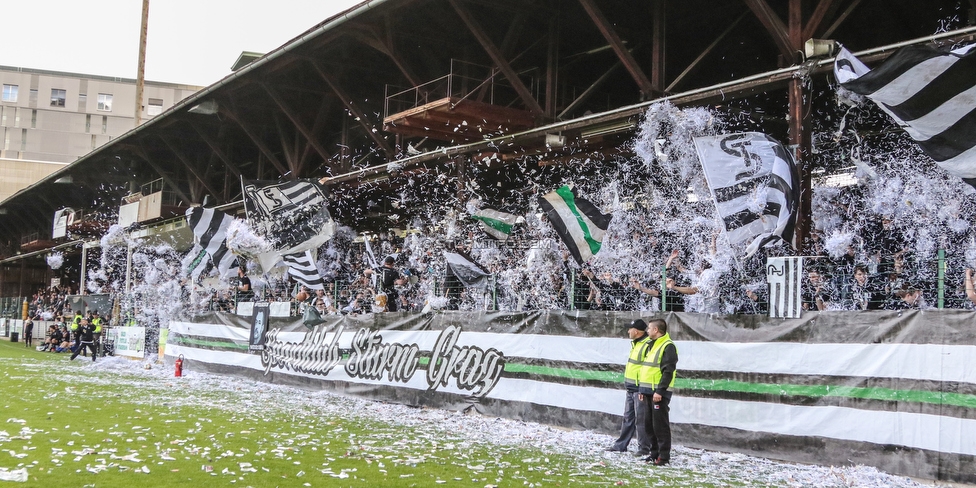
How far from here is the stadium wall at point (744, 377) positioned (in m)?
8.85

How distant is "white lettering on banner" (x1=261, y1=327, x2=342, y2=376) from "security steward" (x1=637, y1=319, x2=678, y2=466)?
8812 mm

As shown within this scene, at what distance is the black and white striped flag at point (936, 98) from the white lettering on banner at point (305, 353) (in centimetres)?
→ 1173

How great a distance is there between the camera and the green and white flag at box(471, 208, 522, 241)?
15.2 m

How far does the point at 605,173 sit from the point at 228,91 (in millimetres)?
9975

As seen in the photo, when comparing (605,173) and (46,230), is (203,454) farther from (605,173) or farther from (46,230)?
(46,230)

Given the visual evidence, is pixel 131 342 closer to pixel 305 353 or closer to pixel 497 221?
pixel 305 353

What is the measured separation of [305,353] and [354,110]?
5.75m

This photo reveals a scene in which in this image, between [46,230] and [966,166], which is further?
[46,230]

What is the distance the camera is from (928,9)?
526 inches

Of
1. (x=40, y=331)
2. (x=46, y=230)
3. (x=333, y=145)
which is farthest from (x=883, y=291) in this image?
(x=46, y=230)

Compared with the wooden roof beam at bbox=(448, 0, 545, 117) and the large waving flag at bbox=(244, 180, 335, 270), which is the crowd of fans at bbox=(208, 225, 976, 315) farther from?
the wooden roof beam at bbox=(448, 0, 545, 117)

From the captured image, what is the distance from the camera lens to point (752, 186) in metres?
10.6

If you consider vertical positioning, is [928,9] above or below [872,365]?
above

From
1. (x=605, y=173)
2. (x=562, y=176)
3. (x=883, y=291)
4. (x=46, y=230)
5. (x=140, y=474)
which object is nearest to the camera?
(x=140, y=474)
